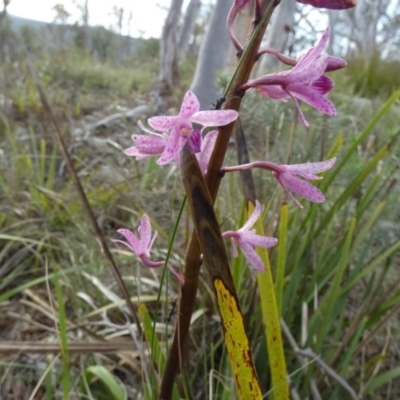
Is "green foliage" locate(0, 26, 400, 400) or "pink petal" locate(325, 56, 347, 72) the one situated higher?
"pink petal" locate(325, 56, 347, 72)

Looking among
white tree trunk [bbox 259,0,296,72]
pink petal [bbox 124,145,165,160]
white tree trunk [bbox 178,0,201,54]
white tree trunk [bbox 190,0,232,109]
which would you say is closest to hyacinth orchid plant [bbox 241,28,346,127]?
pink petal [bbox 124,145,165,160]

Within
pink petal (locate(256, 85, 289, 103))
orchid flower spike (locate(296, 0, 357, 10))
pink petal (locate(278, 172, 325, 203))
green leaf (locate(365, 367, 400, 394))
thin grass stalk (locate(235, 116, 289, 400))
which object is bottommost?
green leaf (locate(365, 367, 400, 394))

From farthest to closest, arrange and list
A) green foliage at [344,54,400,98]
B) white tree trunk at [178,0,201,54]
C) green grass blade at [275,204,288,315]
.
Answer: white tree trunk at [178,0,201,54], green foliage at [344,54,400,98], green grass blade at [275,204,288,315]

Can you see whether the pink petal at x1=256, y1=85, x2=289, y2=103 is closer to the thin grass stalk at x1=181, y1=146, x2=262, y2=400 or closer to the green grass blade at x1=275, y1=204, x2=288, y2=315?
the thin grass stalk at x1=181, y1=146, x2=262, y2=400

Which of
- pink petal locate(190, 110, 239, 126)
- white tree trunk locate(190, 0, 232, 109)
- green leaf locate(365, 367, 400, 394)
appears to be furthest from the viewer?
white tree trunk locate(190, 0, 232, 109)

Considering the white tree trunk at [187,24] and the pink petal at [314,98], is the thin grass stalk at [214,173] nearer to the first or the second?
the pink petal at [314,98]

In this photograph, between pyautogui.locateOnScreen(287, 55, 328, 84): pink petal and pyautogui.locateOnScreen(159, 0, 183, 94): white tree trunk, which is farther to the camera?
pyautogui.locateOnScreen(159, 0, 183, 94): white tree trunk

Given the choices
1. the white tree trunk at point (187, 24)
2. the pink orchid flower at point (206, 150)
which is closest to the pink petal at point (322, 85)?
the pink orchid flower at point (206, 150)

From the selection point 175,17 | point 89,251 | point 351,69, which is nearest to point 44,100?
point 89,251
